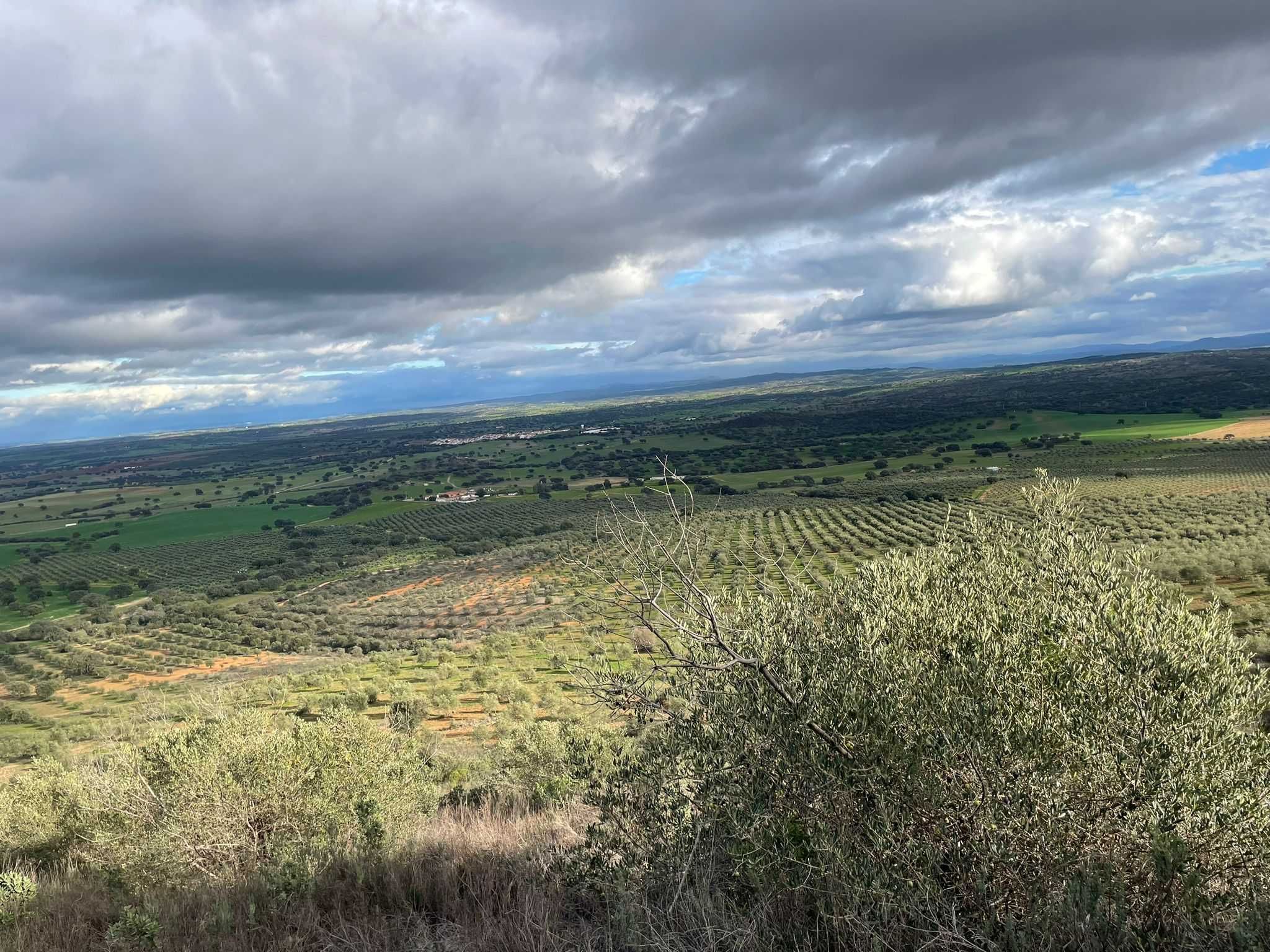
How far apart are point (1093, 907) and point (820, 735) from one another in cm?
239

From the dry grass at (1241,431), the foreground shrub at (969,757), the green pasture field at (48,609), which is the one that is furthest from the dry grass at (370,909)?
the dry grass at (1241,431)

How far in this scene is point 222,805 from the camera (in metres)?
11.1

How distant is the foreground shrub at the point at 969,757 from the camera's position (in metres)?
5.26

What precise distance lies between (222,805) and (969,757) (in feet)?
39.8

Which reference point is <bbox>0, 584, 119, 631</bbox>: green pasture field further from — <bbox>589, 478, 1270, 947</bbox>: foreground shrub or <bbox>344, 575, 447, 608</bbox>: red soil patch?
<bbox>589, 478, 1270, 947</bbox>: foreground shrub

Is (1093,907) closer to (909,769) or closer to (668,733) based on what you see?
(909,769)

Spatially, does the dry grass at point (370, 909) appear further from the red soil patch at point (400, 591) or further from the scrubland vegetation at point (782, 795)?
the red soil patch at point (400, 591)

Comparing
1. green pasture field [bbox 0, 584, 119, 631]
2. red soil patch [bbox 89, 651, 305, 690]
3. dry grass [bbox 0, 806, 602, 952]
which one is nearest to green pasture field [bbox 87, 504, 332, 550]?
green pasture field [bbox 0, 584, 119, 631]

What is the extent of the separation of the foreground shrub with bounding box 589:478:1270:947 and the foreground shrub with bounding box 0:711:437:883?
20.4 ft

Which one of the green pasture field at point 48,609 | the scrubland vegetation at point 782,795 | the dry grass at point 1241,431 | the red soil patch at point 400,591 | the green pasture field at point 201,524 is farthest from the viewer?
the green pasture field at point 201,524

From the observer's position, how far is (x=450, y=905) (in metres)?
7.58

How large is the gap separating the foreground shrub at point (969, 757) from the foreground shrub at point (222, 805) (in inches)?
245

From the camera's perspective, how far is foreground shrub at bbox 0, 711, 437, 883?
10312 mm

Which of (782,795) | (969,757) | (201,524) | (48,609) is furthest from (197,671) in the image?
(201,524)
